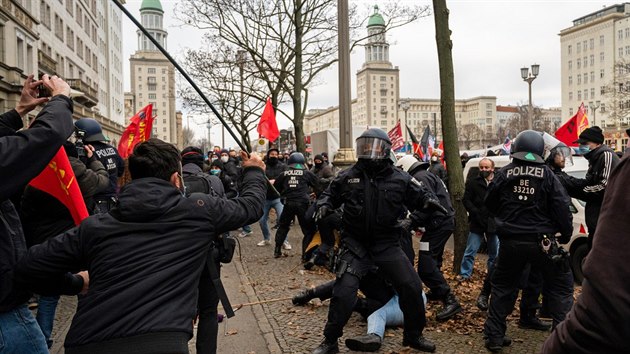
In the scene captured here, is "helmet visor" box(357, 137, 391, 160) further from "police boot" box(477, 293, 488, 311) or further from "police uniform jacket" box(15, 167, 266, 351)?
"police uniform jacket" box(15, 167, 266, 351)

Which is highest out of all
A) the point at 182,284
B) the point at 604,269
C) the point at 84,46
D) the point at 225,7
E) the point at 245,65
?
the point at 84,46

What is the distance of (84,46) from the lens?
5328 centimetres

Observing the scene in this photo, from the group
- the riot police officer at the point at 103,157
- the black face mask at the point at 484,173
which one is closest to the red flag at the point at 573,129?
the black face mask at the point at 484,173

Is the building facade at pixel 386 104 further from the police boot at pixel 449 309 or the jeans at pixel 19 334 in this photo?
the jeans at pixel 19 334

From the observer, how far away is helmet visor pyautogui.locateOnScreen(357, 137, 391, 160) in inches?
201

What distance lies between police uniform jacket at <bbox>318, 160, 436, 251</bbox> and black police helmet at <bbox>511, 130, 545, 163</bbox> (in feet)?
Answer: 3.09

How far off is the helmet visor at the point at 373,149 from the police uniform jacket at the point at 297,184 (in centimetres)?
528

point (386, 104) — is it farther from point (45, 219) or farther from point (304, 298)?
point (45, 219)

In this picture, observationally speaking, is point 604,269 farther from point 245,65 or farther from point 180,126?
point 180,126

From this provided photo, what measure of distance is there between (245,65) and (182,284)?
2110 cm

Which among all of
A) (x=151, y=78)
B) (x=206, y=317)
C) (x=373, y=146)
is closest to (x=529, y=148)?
(x=373, y=146)

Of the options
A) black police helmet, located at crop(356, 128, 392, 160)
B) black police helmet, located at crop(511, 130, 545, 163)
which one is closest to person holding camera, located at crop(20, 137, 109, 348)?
black police helmet, located at crop(356, 128, 392, 160)

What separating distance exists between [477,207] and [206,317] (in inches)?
209

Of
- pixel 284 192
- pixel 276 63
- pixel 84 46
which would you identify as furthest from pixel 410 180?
pixel 84 46
